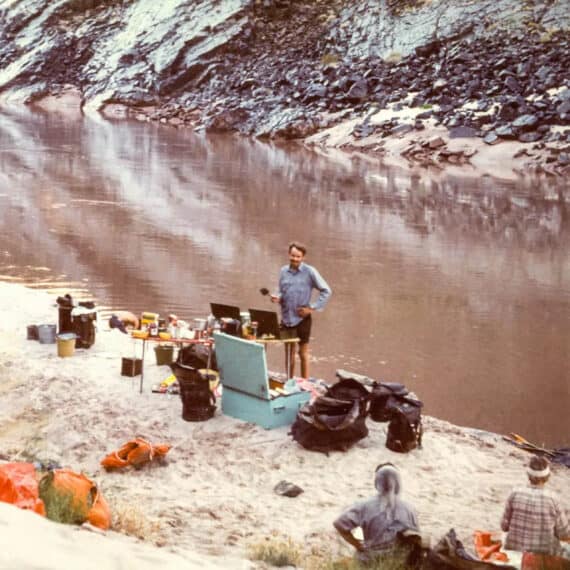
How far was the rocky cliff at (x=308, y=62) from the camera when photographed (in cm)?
5250

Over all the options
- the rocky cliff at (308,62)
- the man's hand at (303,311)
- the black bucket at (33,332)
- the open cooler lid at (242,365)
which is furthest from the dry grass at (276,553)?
the rocky cliff at (308,62)

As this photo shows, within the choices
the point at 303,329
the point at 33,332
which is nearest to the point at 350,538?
the point at 303,329

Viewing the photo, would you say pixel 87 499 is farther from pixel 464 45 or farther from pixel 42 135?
pixel 464 45

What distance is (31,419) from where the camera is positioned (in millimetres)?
10812

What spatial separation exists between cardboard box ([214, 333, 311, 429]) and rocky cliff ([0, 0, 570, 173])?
34619 millimetres

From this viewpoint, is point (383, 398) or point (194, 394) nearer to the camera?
point (383, 398)

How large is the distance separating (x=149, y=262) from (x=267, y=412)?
10.5 metres

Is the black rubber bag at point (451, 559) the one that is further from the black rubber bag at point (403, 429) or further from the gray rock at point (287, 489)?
the black rubber bag at point (403, 429)

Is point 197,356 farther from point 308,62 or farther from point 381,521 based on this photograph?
point 308,62

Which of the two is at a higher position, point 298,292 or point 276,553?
point 298,292

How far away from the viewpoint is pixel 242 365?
1052 centimetres

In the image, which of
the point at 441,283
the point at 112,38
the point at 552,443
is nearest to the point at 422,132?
the point at 441,283

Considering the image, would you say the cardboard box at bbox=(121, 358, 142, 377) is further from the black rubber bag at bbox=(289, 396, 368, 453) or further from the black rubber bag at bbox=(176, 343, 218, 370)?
the black rubber bag at bbox=(289, 396, 368, 453)

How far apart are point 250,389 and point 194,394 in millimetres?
605
